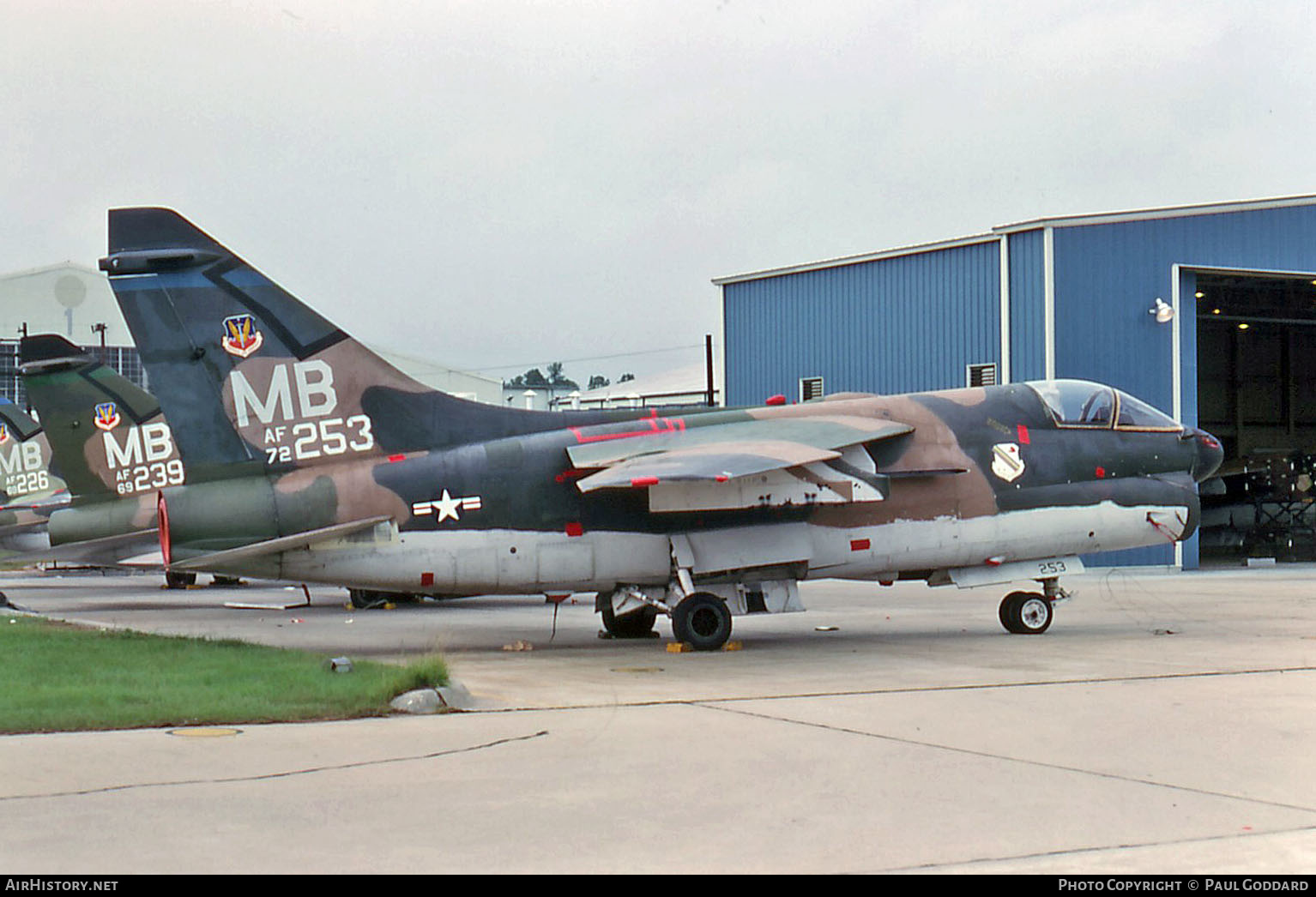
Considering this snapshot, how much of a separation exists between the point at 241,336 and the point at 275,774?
28.7 feet

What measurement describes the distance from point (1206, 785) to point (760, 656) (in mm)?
7917

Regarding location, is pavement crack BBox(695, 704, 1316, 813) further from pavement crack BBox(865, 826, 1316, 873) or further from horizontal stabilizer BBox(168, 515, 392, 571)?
horizontal stabilizer BBox(168, 515, 392, 571)

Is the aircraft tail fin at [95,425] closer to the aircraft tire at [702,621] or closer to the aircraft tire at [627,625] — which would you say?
the aircraft tire at [627,625]

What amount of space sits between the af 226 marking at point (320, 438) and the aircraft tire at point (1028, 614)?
854cm

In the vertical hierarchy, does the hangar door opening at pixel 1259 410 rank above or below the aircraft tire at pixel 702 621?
above

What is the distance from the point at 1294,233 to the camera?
118ft

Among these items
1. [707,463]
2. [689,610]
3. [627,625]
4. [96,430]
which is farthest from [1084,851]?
[96,430]

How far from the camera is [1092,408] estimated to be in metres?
18.3

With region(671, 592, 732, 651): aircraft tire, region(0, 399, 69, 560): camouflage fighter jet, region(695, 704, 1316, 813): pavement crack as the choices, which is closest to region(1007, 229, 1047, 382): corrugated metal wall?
region(671, 592, 732, 651): aircraft tire

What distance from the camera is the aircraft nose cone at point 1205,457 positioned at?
18797 millimetres

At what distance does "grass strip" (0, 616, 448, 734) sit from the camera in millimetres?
10312

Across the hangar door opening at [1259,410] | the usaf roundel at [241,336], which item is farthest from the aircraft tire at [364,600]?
the hangar door opening at [1259,410]

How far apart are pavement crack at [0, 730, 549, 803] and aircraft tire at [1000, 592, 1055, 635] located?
1030 cm

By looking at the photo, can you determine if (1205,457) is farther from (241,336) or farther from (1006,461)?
(241,336)
